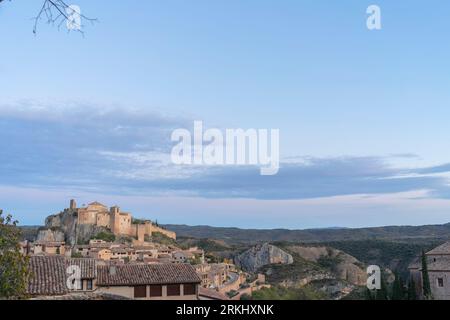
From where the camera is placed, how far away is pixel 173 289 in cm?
3033

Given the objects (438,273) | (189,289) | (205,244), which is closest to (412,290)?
(438,273)

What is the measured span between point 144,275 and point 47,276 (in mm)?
7427

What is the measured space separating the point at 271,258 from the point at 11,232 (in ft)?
273

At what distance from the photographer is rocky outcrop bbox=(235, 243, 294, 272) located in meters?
94.9

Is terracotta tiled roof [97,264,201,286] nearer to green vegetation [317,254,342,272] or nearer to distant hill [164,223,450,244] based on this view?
green vegetation [317,254,342,272]

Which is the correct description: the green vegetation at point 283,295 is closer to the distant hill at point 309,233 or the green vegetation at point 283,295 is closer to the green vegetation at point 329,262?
the green vegetation at point 329,262

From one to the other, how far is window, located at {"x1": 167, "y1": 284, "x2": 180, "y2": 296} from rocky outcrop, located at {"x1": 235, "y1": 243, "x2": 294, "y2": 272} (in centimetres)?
6458

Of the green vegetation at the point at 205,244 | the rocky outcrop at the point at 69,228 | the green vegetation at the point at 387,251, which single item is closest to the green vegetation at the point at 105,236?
the rocky outcrop at the point at 69,228

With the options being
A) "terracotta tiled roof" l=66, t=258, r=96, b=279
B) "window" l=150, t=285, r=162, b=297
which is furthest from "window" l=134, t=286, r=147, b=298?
"terracotta tiled roof" l=66, t=258, r=96, b=279

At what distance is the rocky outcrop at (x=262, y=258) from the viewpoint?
311 ft

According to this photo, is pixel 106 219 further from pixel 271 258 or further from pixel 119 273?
pixel 119 273

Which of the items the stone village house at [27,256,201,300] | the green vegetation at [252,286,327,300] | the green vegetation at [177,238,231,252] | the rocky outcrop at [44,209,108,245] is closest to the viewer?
the stone village house at [27,256,201,300]

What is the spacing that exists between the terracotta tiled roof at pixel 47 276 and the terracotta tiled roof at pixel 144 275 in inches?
146

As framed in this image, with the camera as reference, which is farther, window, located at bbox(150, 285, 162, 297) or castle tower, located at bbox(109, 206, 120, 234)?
castle tower, located at bbox(109, 206, 120, 234)
